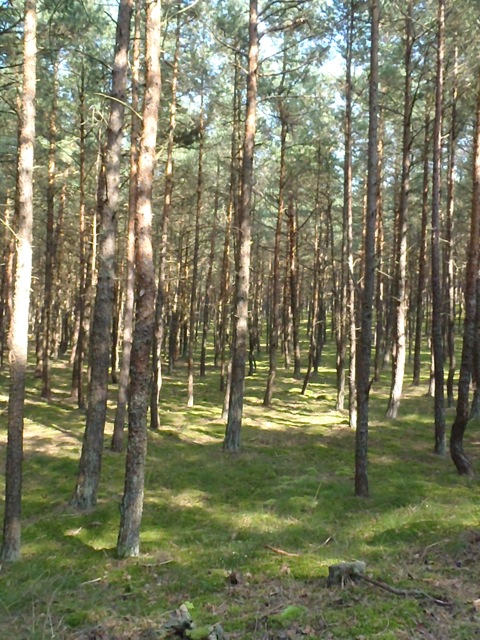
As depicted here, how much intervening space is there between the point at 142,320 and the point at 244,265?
24.1 ft

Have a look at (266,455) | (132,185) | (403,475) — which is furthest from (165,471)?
(132,185)

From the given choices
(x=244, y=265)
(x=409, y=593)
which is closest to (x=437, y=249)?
(x=244, y=265)

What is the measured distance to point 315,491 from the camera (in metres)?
11.5

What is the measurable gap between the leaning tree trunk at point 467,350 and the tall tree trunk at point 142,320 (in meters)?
7.50

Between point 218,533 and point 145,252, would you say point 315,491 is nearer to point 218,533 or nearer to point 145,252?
point 218,533

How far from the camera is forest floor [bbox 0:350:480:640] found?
238 inches

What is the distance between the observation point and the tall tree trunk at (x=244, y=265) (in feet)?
48.1

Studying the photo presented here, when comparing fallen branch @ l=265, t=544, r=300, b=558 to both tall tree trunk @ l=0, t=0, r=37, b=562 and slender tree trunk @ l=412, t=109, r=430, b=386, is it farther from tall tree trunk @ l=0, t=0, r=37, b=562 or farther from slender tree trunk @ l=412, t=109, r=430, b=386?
slender tree trunk @ l=412, t=109, r=430, b=386

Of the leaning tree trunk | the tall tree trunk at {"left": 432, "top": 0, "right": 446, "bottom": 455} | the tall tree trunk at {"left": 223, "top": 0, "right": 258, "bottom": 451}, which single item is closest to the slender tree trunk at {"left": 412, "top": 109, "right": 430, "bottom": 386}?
the tall tree trunk at {"left": 432, "top": 0, "right": 446, "bottom": 455}

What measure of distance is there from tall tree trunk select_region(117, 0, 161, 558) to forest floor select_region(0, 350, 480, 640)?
0.80m

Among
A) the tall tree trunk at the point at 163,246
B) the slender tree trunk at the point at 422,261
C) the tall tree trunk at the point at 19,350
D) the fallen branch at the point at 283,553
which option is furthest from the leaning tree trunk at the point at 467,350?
the tall tree trunk at the point at 19,350

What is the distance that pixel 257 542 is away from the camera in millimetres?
8852

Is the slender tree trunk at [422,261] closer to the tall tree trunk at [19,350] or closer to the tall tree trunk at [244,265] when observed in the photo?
the tall tree trunk at [244,265]

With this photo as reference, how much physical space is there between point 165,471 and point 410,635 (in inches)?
337
